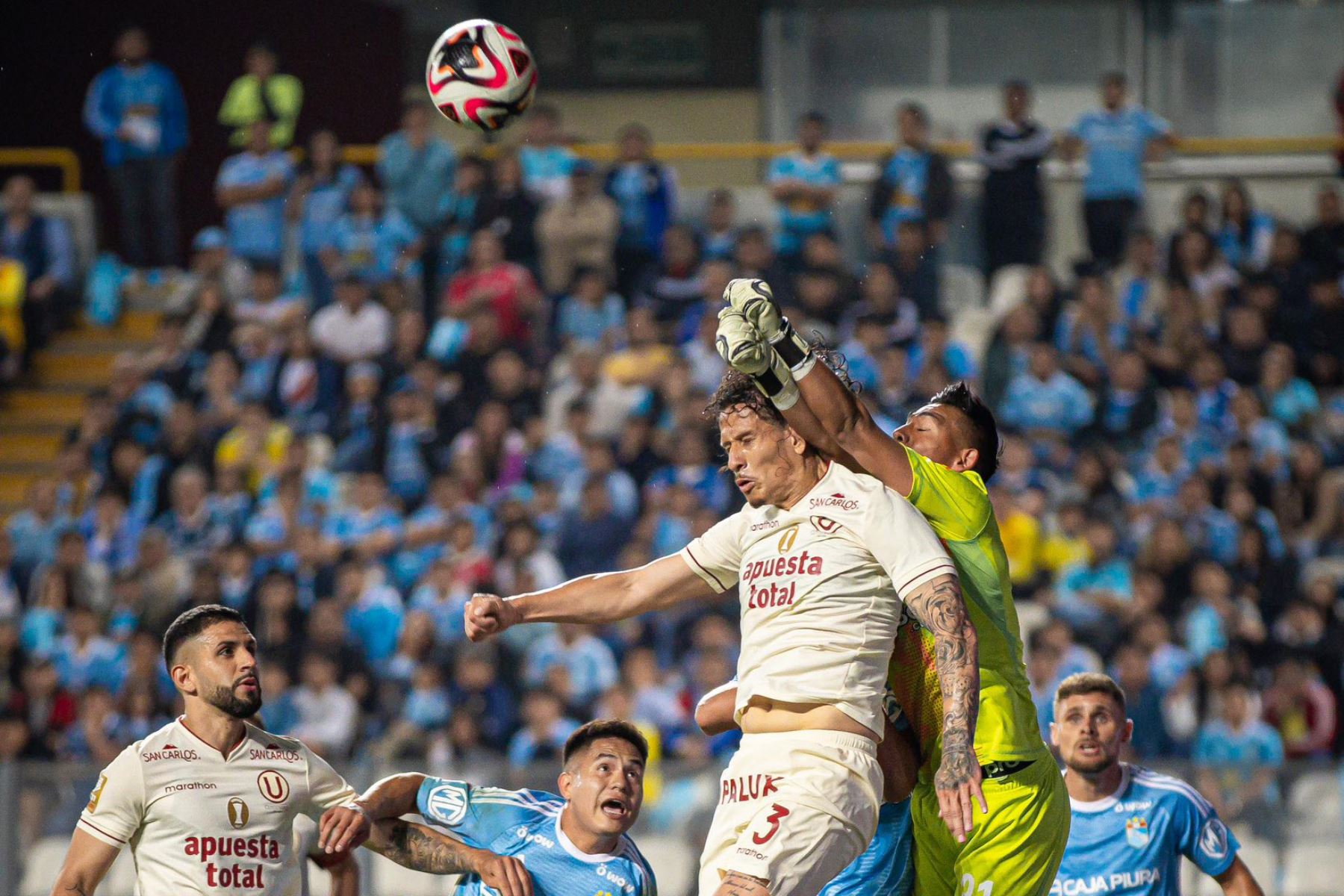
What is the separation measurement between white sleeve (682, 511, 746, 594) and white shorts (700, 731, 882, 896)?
789 millimetres

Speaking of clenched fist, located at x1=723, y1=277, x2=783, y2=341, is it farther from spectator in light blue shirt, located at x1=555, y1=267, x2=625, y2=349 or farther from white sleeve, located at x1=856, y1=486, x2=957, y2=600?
spectator in light blue shirt, located at x1=555, y1=267, x2=625, y2=349

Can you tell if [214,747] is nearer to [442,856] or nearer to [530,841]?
[442,856]

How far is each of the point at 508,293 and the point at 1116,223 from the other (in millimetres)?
5333

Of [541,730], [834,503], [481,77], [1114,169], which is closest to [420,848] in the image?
[834,503]

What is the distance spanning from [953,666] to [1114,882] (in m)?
2.26

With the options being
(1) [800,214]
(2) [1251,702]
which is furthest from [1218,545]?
(1) [800,214]

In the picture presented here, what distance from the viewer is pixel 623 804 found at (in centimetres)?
669

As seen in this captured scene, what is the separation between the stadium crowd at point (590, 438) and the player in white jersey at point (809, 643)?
22.0ft

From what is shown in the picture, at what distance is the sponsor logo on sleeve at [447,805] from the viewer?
646 cm

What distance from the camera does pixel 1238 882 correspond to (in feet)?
23.8

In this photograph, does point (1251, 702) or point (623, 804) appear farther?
point (1251, 702)

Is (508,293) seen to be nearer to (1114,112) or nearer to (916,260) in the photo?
(916,260)

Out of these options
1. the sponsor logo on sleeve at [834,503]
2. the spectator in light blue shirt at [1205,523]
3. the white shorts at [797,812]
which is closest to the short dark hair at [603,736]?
the white shorts at [797,812]

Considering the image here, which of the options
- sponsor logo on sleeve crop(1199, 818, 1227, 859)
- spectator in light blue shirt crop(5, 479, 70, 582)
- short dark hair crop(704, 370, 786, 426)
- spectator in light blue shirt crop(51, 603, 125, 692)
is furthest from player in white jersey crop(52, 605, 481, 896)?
spectator in light blue shirt crop(5, 479, 70, 582)
